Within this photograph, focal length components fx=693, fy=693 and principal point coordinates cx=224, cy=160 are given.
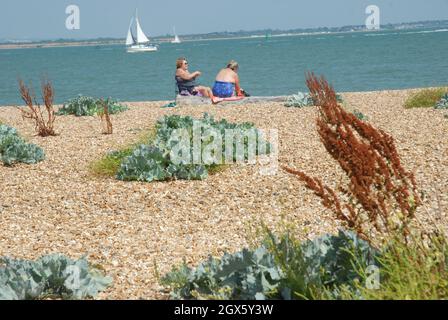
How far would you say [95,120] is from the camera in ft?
47.5

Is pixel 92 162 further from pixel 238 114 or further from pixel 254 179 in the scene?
pixel 238 114

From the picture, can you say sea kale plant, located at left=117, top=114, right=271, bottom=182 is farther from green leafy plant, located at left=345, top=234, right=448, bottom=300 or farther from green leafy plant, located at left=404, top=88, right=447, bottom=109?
green leafy plant, located at left=404, top=88, right=447, bottom=109

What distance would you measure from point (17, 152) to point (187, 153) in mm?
2629

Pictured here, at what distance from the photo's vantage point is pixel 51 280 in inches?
182

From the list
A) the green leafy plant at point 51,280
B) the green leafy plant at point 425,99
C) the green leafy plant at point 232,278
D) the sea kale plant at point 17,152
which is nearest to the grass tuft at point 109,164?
the sea kale plant at point 17,152

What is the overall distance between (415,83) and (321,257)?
1109 inches

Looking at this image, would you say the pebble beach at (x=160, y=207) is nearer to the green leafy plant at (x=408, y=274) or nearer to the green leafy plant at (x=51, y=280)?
the green leafy plant at (x=51, y=280)

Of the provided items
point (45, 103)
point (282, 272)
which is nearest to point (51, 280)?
point (282, 272)

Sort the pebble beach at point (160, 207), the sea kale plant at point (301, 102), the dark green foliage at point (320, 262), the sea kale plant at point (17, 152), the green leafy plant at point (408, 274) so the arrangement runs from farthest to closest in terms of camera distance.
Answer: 1. the sea kale plant at point (301, 102)
2. the sea kale plant at point (17, 152)
3. the pebble beach at point (160, 207)
4. the dark green foliage at point (320, 262)
5. the green leafy plant at point (408, 274)

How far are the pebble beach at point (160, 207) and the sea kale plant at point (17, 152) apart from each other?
17 centimetres

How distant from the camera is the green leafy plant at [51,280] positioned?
4.47 m

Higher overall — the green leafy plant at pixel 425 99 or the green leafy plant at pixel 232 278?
the green leafy plant at pixel 425 99

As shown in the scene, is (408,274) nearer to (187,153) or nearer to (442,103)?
(187,153)
